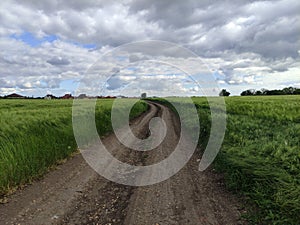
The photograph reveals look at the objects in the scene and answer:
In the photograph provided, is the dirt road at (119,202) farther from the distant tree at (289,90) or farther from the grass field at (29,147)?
the distant tree at (289,90)

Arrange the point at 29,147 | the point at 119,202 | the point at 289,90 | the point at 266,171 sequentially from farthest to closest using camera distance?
the point at 289,90 → the point at 29,147 → the point at 266,171 → the point at 119,202

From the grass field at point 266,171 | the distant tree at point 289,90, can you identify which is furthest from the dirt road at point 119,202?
the distant tree at point 289,90

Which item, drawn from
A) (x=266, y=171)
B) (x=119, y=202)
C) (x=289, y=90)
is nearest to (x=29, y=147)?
(x=119, y=202)

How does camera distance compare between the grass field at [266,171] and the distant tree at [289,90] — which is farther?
the distant tree at [289,90]

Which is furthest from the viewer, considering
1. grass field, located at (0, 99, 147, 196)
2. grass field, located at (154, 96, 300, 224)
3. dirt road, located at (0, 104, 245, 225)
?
grass field, located at (0, 99, 147, 196)

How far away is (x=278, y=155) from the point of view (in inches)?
239

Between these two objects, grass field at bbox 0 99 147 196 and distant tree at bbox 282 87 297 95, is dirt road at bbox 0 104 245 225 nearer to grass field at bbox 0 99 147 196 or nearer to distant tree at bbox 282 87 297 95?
grass field at bbox 0 99 147 196

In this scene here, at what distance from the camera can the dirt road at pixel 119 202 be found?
15.0 ft

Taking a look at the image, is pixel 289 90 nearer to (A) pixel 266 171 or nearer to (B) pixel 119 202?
(A) pixel 266 171

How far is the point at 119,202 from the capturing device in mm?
5219

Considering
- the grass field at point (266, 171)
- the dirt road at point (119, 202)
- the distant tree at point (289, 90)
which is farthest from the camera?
the distant tree at point (289, 90)

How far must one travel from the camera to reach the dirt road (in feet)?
15.0

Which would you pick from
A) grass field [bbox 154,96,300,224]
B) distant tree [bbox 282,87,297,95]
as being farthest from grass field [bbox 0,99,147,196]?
distant tree [bbox 282,87,297,95]

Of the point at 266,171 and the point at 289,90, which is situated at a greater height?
the point at 289,90
